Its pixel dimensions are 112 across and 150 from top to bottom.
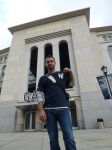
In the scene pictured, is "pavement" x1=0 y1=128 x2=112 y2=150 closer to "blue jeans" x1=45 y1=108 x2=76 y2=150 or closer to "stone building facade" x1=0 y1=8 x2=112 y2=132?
"blue jeans" x1=45 y1=108 x2=76 y2=150

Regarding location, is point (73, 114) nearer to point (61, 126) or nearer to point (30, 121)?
point (30, 121)

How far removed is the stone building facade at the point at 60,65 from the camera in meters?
14.7

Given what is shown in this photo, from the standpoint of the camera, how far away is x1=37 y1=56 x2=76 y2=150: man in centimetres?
221

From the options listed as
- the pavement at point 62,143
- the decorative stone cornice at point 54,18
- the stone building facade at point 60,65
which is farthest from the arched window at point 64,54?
the pavement at point 62,143

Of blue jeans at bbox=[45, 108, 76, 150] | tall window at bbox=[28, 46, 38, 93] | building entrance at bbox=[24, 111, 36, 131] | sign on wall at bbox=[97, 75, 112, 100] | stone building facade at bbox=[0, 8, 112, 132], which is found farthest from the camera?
tall window at bbox=[28, 46, 38, 93]

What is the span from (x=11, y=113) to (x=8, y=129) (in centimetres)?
160

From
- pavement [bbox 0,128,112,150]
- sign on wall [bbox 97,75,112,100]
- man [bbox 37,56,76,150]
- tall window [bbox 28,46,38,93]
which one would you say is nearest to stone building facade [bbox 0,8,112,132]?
tall window [bbox 28,46,38,93]

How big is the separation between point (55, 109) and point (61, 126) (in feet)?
0.86

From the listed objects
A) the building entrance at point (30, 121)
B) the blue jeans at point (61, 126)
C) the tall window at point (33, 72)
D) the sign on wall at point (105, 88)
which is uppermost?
the tall window at point (33, 72)

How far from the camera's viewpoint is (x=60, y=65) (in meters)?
20.0

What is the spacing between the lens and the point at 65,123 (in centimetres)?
223

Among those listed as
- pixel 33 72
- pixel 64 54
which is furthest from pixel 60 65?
pixel 33 72

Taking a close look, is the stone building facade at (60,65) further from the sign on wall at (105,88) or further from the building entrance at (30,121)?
the sign on wall at (105,88)

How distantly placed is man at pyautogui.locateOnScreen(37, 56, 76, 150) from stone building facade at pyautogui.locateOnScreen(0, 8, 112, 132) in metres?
12.1
